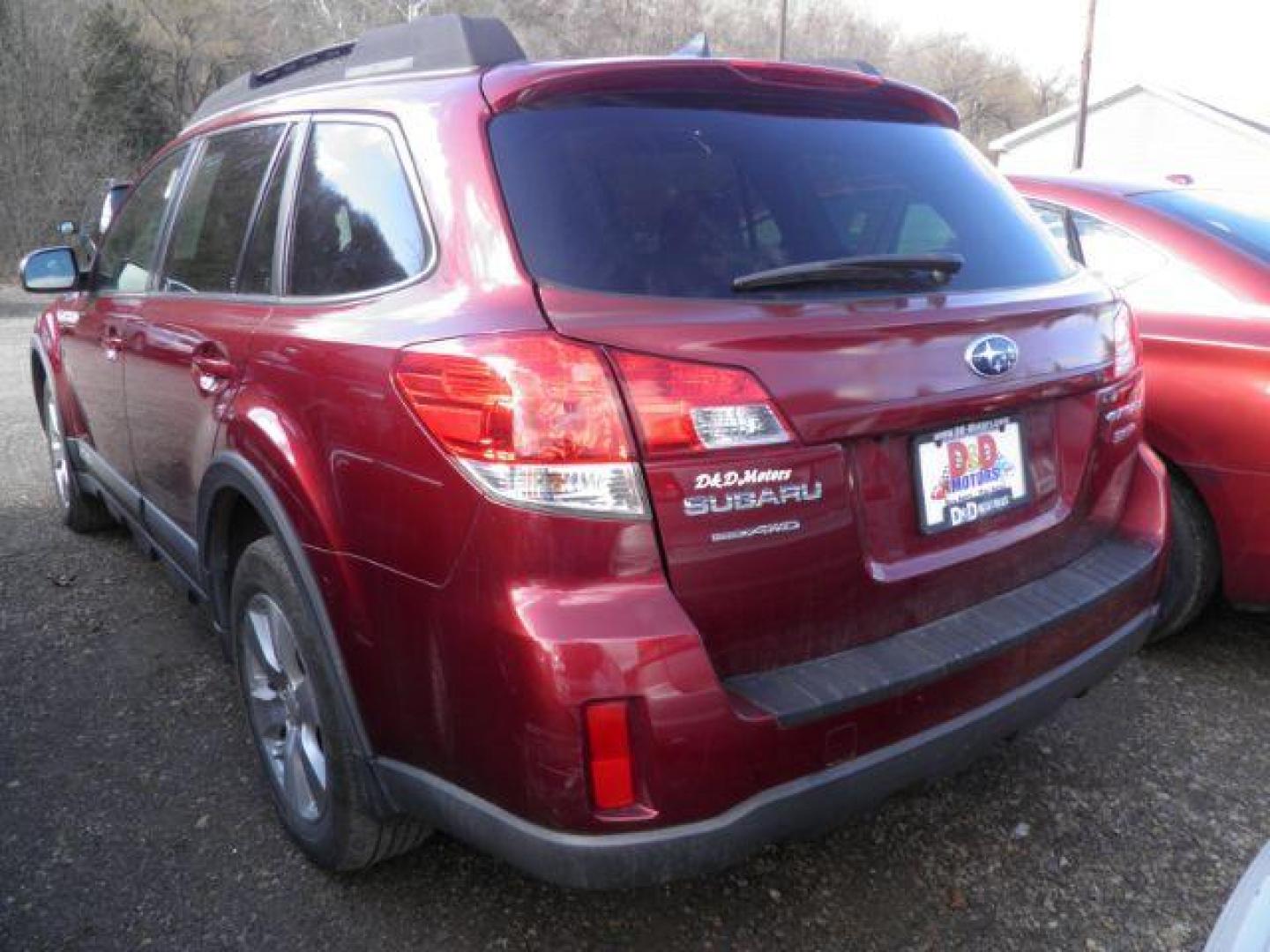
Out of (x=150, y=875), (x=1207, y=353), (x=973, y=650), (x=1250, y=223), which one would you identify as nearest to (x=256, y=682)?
(x=150, y=875)

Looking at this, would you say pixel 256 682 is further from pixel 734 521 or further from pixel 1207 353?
pixel 1207 353

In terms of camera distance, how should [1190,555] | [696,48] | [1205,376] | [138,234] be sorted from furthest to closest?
[138,234]
[1190,555]
[1205,376]
[696,48]

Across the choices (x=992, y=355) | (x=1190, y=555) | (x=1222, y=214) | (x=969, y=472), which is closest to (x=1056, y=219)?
(x=1222, y=214)

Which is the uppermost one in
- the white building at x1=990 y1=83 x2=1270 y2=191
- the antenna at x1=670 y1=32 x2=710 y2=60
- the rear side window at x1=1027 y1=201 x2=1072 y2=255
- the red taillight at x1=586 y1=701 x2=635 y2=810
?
the antenna at x1=670 y1=32 x2=710 y2=60

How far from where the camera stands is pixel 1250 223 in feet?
12.2

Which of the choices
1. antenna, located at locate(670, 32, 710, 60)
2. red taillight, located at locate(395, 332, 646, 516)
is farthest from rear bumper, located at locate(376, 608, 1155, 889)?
antenna, located at locate(670, 32, 710, 60)

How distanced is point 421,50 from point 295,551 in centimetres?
113

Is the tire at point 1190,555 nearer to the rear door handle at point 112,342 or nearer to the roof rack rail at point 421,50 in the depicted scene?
the roof rack rail at point 421,50

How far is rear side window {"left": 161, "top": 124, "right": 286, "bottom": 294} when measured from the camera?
2.75 m

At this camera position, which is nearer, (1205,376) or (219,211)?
(219,211)

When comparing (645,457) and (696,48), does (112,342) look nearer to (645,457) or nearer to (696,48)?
(696,48)

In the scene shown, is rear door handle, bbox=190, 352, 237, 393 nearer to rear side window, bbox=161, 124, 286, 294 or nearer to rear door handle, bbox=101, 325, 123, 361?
rear side window, bbox=161, 124, 286, 294

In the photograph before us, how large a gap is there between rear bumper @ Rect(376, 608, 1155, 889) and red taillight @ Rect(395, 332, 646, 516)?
556 millimetres

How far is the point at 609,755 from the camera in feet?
5.57
